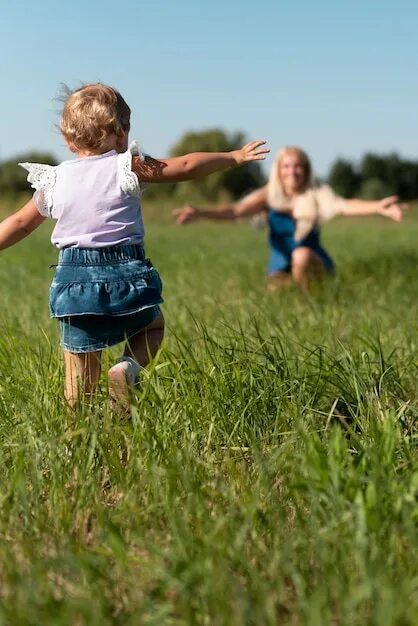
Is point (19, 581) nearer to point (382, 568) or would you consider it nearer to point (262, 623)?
point (262, 623)

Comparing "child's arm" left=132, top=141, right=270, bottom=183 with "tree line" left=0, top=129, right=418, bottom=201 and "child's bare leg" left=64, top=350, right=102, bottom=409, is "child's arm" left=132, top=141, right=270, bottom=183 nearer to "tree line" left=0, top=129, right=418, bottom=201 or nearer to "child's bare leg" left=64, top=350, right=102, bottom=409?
"child's bare leg" left=64, top=350, right=102, bottom=409

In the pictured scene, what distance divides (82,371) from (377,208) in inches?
118

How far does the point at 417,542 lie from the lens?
2.02 m

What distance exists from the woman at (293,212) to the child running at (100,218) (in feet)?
12.2

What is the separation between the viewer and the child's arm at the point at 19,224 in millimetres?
3262

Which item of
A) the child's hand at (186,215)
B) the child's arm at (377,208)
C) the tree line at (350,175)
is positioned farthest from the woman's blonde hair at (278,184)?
the tree line at (350,175)

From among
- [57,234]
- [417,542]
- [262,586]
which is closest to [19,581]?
[262,586]

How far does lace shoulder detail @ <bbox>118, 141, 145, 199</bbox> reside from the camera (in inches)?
120

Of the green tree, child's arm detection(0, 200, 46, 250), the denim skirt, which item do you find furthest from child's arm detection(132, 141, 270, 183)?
the green tree

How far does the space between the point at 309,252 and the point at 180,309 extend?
190 centimetres

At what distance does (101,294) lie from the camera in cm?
307

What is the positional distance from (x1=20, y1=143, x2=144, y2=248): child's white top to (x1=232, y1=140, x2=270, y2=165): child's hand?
1.18ft

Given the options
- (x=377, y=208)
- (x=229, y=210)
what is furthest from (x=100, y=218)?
(x=229, y=210)

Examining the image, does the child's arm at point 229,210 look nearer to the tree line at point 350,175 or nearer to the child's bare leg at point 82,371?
the child's bare leg at point 82,371
